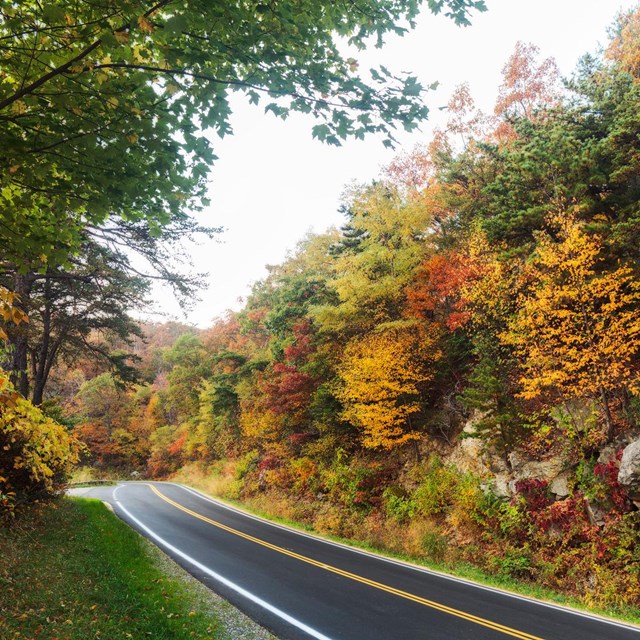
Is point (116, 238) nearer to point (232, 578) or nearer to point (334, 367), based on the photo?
point (232, 578)

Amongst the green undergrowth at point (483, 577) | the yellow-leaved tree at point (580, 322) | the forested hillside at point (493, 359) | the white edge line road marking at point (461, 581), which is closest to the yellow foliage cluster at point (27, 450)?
the forested hillside at point (493, 359)

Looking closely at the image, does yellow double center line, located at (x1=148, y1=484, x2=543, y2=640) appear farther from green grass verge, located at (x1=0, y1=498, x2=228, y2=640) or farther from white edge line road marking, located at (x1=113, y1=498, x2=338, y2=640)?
green grass verge, located at (x1=0, y1=498, x2=228, y2=640)

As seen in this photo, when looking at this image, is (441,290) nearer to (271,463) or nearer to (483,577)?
(483,577)

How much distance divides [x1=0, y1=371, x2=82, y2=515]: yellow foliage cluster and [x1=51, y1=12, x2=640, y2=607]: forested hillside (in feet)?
23.0

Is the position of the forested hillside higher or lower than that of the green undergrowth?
higher

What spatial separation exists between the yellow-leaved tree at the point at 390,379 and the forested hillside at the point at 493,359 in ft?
0.28

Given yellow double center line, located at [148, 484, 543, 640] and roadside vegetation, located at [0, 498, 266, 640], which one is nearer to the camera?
roadside vegetation, located at [0, 498, 266, 640]

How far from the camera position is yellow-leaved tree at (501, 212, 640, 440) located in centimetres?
1074

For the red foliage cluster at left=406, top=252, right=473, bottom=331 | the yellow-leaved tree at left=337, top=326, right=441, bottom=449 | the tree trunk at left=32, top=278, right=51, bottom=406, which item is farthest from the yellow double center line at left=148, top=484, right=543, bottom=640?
the tree trunk at left=32, top=278, right=51, bottom=406

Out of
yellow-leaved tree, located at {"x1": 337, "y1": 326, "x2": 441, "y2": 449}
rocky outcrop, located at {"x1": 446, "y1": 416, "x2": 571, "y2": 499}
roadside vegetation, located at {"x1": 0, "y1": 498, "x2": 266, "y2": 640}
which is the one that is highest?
yellow-leaved tree, located at {"x1": 337, "y1": 326, "x2": 441, "y2": 449}

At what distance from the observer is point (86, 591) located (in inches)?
286

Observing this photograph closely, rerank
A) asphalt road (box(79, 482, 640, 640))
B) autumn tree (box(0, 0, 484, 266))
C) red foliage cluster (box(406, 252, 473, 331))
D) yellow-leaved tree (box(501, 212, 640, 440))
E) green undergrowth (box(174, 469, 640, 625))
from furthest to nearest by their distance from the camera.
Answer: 1. red foliage cluster (box(406, 252, 473, 331))
2. yellow-leaved tree (box(501, 212, 640, 440))
3. green undergrowth (box(174, 469, 640, 625))
4. asphalt road (box(79, 482, 640, 640))
5. autumn tree (box(0, 0, 484, 266))

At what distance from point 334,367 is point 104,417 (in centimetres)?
4109

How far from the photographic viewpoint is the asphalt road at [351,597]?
7.08 metres
